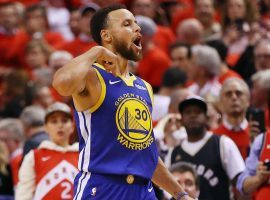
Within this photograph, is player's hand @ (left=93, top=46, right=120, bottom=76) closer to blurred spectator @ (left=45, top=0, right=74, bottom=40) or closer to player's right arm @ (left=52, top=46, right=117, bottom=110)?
player's right arm @ (left=52, top=46, right=117, bottom=110)

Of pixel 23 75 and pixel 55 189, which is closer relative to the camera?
pixel 55 189

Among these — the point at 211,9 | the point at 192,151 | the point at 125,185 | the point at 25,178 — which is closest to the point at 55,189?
the point at 25,178

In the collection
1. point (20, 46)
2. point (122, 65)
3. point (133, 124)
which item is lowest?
point (20, 46)

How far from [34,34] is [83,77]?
8.16 metres

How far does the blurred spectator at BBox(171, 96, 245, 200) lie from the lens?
8688mm

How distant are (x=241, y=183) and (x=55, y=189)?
1655mm

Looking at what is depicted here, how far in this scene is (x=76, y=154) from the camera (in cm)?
867

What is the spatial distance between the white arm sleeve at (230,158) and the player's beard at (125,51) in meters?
2.16

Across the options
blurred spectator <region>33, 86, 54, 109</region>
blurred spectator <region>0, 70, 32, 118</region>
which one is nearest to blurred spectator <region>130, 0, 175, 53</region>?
blurred spectator <region>0, 70, 32, 118</region>

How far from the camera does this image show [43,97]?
12.2 m

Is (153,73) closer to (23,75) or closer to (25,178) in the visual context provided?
(23,75)

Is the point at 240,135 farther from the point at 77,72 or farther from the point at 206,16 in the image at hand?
the point at 206,16

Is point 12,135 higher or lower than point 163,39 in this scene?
lower

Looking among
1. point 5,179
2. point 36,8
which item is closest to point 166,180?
point 5,179
